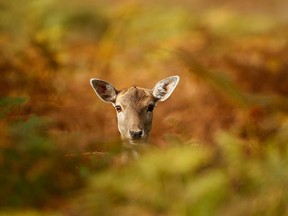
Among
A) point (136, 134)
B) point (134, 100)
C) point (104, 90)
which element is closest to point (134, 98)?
point (134, 100)

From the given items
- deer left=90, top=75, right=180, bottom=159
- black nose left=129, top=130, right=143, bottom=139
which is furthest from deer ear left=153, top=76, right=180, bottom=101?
black nose left=129, top=130, right=143, bottom=139

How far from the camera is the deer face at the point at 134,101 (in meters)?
7.71

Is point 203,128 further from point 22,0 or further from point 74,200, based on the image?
point 74,200

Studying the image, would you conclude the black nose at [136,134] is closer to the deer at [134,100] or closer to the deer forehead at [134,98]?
the deer at [134,100]

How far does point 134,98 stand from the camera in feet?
26.0

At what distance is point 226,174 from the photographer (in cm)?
559

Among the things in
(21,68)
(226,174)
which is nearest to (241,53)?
(21,68)

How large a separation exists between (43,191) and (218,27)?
1054cm

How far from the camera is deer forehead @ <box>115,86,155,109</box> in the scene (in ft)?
25.8

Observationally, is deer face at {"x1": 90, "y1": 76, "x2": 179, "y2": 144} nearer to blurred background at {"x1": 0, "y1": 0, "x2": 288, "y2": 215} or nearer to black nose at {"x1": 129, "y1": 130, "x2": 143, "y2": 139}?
black nose at {"x1": 129, "y1": 130, "x2": 143, "y2": 139}

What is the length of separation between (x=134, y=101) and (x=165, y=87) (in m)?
0.30

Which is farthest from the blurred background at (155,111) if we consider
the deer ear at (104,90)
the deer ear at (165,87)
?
the deer ear at (104,90)

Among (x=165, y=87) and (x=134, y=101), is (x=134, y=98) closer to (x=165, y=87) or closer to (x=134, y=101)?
(x=134, y=101)

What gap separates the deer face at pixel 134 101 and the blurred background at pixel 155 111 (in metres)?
0.26
